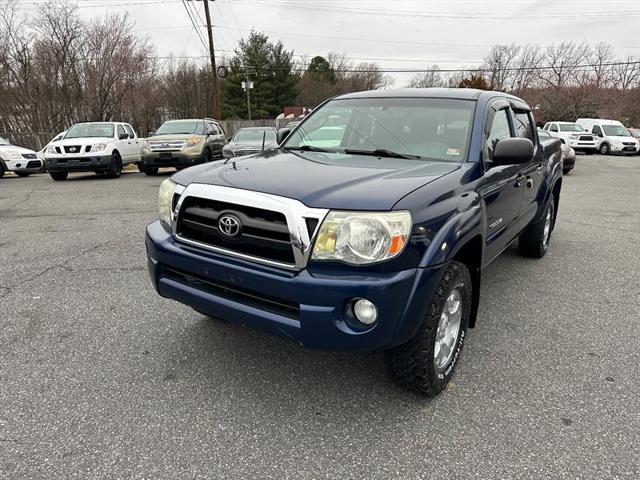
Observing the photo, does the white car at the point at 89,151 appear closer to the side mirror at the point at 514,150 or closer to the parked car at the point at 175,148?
the parked car at the point at 175,148

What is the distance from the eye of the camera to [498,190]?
A: 3133 mm

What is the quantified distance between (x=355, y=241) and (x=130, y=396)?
160cm

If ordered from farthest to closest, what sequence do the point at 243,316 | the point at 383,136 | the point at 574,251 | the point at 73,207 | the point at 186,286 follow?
the point at 73,207
the point at 574,251
the point at 383,136
the point at 186,286
the point at 243,316

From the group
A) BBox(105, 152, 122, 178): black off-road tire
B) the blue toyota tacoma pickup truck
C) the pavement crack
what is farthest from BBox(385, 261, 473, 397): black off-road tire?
BBox(105, 152, 122, 178): black off-road tire

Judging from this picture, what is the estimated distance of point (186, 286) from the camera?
2.52 metres

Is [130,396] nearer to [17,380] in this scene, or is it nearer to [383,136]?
[17,380]

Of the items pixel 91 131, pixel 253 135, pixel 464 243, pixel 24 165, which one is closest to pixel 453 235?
pixel 464 243

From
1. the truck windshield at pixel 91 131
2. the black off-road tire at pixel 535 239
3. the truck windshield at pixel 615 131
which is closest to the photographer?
the black off-road tire at pixel 535 239

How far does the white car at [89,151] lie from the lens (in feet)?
39.8

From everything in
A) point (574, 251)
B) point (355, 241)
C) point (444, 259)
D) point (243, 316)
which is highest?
point (355, 241)

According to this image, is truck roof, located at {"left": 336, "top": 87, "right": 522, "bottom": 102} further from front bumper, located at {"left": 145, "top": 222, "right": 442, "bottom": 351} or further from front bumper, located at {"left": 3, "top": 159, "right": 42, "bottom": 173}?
front bumper, located at {"left": 3, "top": 159, "right": 42, "bottom": 173}

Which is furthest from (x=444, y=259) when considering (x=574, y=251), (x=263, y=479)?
(x=574, y=251)

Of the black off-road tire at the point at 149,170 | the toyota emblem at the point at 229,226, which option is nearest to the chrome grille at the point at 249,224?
the toyota emblem at the point at 229,226

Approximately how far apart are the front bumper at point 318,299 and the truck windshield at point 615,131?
27479mm
